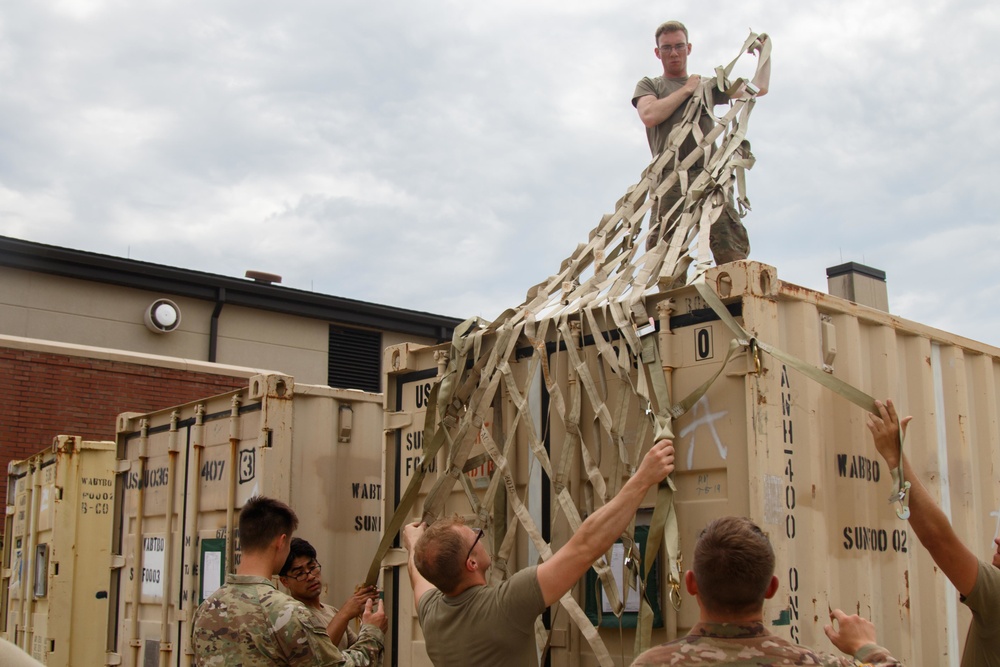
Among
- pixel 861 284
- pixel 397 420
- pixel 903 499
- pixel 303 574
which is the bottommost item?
pixel 303 574

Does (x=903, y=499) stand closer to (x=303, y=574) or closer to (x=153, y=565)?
(x=303, y=574)

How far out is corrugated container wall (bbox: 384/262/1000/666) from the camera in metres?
4.22

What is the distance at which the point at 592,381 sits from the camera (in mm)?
4730

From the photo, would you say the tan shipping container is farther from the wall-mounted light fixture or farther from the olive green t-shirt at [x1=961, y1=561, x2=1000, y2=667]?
the olive green t-shirt at [x1=961, y1=561, x2=1000, y2=667]

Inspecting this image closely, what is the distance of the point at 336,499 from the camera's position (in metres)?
7.16

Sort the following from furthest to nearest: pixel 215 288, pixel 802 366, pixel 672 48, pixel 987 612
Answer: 1. pixel 215 288
2. pixel 672 48
3. pixel 802 366
4. pixel 987 612

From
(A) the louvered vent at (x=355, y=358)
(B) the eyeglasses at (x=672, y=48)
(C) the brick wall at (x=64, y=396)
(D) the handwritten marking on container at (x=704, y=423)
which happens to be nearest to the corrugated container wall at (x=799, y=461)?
(D) the handwritten marking on container at (x=704, y=423)

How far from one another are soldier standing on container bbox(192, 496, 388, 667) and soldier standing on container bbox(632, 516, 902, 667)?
5.77 ft

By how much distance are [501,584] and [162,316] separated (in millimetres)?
15039

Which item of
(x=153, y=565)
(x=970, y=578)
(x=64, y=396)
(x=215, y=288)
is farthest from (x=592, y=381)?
(x=215, y=288)

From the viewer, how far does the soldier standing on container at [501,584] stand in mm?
3564

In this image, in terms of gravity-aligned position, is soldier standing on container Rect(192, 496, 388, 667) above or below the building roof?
below

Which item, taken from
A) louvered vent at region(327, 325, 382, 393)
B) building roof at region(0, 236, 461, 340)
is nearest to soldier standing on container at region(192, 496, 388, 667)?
building roof at region(0, 236, 461, 340)

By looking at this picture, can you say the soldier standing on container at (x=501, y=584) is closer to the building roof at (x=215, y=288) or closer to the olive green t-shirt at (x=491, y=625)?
the olive green t-shirt at (x=491, y=625)
